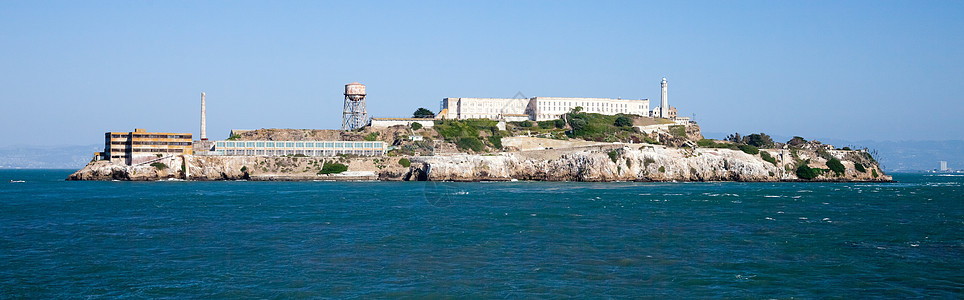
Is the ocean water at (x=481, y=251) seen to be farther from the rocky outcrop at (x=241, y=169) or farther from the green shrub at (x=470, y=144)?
the green shrub at (x=470, y=144)

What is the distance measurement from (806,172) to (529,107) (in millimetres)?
57385

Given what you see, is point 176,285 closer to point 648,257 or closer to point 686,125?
point 648,257

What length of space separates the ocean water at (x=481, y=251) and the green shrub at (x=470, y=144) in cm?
6141

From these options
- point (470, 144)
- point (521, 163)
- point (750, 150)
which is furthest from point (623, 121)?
point (521, 163)

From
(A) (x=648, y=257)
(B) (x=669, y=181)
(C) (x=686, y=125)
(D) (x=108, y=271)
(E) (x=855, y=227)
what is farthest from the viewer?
(C) (x=686, y=125)

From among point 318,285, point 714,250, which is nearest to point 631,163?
point 714,250

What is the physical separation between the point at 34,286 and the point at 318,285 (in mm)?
8720

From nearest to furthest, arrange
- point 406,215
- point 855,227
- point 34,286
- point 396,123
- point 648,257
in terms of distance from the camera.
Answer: point 34,286 < point 648,257 < point 855,227 < point 406,215 < point 396,123

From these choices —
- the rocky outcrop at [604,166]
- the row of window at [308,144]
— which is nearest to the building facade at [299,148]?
the row of window at [308,144]

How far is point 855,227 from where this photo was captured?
40.2m

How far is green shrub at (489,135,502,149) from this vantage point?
11727cm

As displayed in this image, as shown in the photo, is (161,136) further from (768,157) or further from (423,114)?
(768,157)

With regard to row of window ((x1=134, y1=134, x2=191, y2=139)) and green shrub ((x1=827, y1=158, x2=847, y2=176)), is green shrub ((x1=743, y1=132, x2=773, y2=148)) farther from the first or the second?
row of window ((x1=134, y1=134, x2=191, y2=139))

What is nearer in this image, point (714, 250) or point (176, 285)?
point (176, 285)
